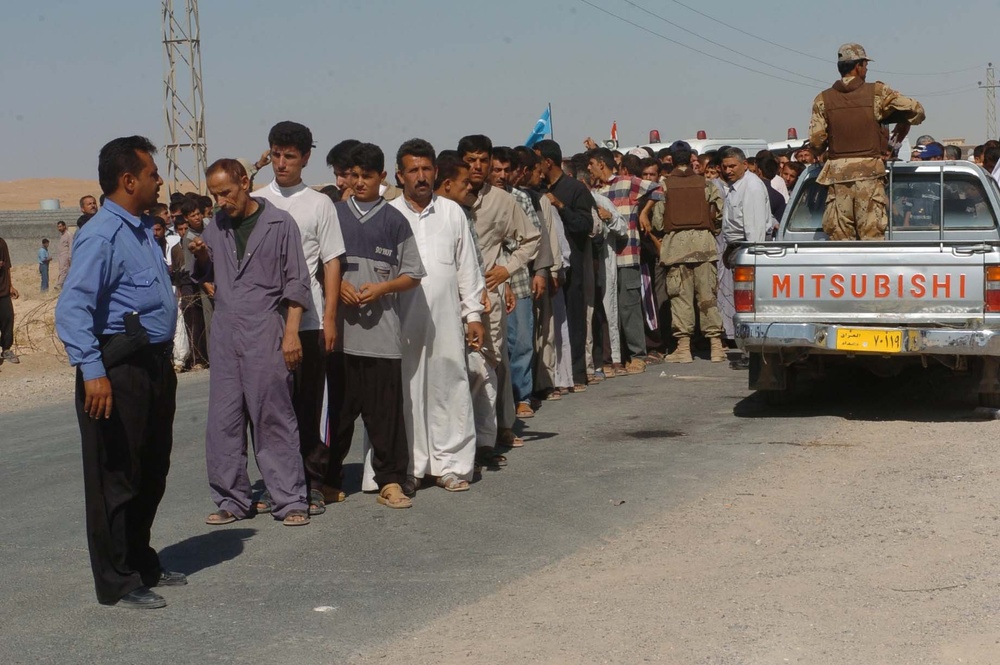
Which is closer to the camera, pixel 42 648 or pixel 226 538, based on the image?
pixel 42 648

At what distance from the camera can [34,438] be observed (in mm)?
10859

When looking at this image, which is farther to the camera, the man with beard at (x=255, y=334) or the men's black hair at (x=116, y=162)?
the man with beard at (x=255, y=334)

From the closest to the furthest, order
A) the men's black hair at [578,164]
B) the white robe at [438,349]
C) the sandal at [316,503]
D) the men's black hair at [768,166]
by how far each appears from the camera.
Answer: the sandal at [316,503]
the white robe at [438,349]
the men's black hair at [578,164]
the men's black hair at [768,166]

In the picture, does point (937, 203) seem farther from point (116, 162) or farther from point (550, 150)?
point (116, 162)

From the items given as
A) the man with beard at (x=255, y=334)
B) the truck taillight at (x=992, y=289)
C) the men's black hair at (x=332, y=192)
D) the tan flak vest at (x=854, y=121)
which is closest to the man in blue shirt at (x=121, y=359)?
the man with beard at (x=255, y=334)

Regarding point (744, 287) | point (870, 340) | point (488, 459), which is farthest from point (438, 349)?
point (870, 340)

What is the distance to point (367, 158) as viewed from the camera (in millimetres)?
7547

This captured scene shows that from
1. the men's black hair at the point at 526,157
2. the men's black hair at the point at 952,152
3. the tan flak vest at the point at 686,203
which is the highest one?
the men's black hair at the point at 952,152

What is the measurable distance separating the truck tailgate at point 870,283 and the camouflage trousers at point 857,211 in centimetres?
85

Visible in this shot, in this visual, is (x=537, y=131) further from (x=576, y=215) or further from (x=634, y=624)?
(x=634, y=624)

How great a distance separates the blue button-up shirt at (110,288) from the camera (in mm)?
5406

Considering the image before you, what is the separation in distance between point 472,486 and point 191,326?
816 centimetres

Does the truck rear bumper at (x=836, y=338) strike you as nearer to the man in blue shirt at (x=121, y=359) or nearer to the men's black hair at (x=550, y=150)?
the men's black hair at (x=550, y=150)

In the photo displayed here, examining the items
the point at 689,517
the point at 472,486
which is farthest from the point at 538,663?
the point at 472,486
